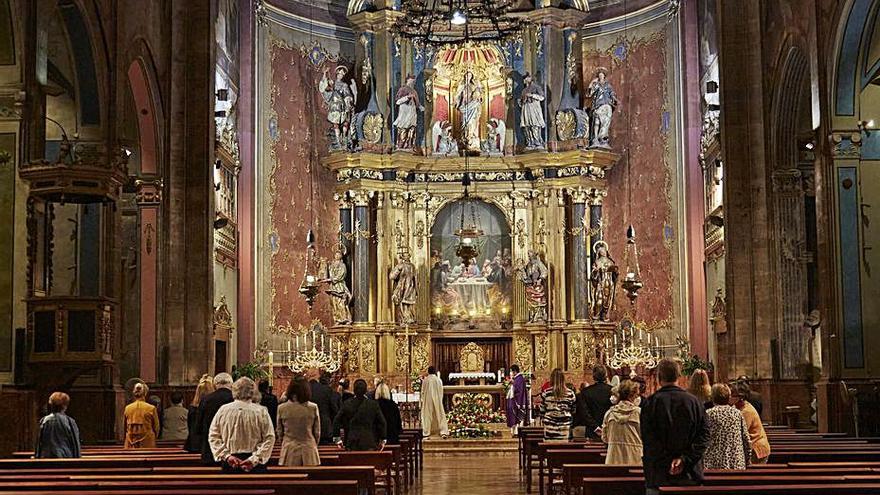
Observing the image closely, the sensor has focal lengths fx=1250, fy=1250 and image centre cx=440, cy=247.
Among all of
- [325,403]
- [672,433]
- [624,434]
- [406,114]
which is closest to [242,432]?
[672,433]

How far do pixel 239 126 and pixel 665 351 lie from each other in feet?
36.6

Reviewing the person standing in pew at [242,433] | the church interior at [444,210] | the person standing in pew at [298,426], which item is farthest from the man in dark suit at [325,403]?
the person standing in pew at [242,433]

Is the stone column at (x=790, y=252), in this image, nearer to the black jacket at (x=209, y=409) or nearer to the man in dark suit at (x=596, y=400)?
the man in dark suit at (x=596, y=400)

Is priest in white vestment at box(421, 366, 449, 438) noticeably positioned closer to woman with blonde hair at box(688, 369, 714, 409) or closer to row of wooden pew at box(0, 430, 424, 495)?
row of wooden pew at box(0, 430, 424, 495)

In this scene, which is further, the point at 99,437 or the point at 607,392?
the point at 99,437

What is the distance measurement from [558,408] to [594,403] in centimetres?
149

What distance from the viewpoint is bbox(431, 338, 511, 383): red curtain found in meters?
31.0

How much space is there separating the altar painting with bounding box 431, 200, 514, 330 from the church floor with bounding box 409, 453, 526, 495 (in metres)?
8.53

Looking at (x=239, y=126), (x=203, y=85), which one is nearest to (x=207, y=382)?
(x=203, y=85)

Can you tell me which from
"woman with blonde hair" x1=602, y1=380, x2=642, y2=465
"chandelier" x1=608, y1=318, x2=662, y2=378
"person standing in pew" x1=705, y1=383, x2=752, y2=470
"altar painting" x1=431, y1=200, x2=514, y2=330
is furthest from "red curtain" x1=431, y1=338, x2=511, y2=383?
"person standing in pew" x1=705, y1=383, x2=752, y2=470

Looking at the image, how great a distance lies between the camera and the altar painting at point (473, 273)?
102 feet

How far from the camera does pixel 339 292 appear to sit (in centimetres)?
2986

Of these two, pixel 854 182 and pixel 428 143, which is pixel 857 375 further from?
pixel 428 143

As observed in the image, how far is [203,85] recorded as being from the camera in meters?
21.2
